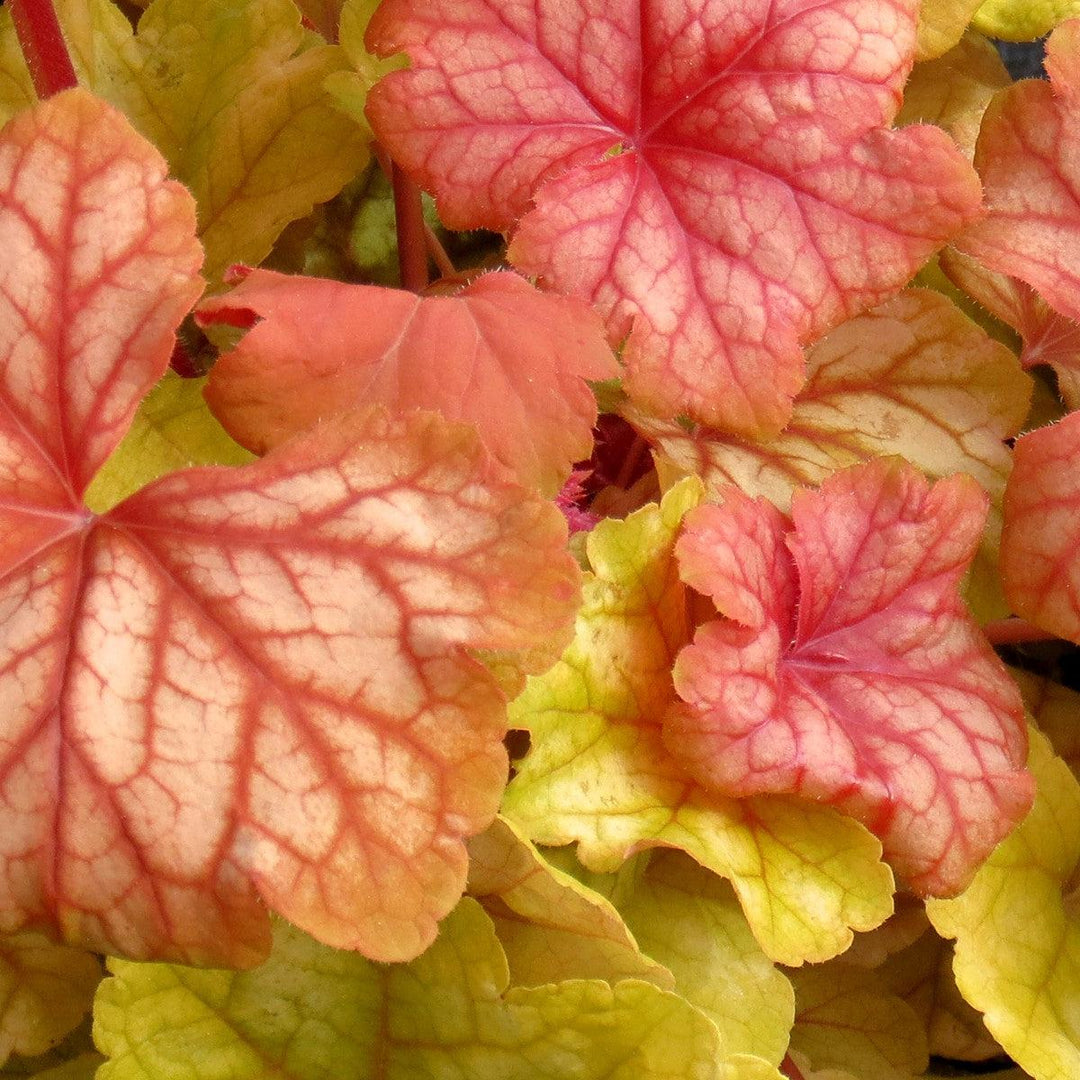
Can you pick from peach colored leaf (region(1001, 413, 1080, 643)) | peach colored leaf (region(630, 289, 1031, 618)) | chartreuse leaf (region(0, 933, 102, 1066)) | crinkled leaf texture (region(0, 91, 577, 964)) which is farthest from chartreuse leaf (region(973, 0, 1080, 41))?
chartreuse leaf (region(0, 933, 102, 1066))

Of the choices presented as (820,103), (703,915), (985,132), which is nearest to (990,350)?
(985,132)

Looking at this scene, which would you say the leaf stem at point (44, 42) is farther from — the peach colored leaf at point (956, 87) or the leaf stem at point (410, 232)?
the peach colored leaf at point (956, 87)

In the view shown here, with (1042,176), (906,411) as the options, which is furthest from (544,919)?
(1042,176)

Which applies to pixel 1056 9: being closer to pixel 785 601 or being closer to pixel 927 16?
pixel 927 16

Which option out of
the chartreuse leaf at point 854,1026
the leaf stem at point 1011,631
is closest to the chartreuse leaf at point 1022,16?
the leaf stem at point 1011,631

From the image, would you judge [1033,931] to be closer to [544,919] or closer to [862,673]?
[862,673]
